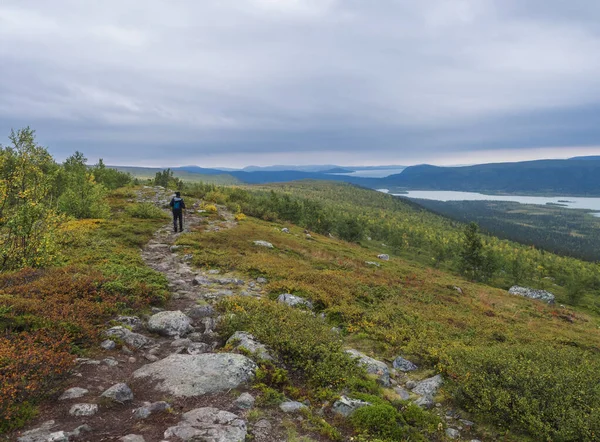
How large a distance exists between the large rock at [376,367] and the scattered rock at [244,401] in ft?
13.8

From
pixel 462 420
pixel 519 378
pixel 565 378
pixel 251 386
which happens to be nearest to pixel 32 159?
pixel 251 386

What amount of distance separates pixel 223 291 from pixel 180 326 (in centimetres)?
450

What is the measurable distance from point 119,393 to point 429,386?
867 centimetres

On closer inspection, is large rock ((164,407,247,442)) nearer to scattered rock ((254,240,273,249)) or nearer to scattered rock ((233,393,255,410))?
scattered rock ((233,393,255,410))

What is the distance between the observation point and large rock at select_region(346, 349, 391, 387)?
9.88 m

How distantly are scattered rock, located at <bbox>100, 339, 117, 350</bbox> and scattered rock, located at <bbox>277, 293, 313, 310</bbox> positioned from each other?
7590 mm

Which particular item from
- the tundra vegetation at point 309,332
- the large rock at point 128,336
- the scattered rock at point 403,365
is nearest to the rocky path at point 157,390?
the large rock at point 128,336

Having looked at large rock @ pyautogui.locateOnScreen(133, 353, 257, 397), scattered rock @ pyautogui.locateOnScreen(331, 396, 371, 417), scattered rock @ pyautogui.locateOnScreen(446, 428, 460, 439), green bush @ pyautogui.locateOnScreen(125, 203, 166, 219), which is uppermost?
green bush @ pyautogui.locateOnScreen(125, 203, 166, 219)

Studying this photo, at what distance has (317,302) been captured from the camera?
16.3m

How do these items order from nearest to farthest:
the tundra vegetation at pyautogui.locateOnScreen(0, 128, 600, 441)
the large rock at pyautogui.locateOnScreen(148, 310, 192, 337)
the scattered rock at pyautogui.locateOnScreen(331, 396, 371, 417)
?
1. the tundra vegetation at pyautogui.locateOnScreen(0, 128, 600, 441)
2. the scattered rock at pyautogui.locateOnScreen(331, 396, 371, 417)
3. the large rock at pyautogui.locateOnScreen(148, 310, 192, 337)

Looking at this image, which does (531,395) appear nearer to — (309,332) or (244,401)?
(309,332)

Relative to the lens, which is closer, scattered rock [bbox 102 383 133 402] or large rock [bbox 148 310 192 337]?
scattered rock [bbox 102 383 133 402]

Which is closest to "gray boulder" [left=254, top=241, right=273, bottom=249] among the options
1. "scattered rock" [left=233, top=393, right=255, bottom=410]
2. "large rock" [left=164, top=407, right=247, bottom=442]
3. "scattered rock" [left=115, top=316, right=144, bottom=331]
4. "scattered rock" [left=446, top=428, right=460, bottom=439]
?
"scattered rock" [left=115, top=316, right=144, bottom=331]

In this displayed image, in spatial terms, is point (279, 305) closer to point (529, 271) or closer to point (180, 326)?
point (180, 326)
